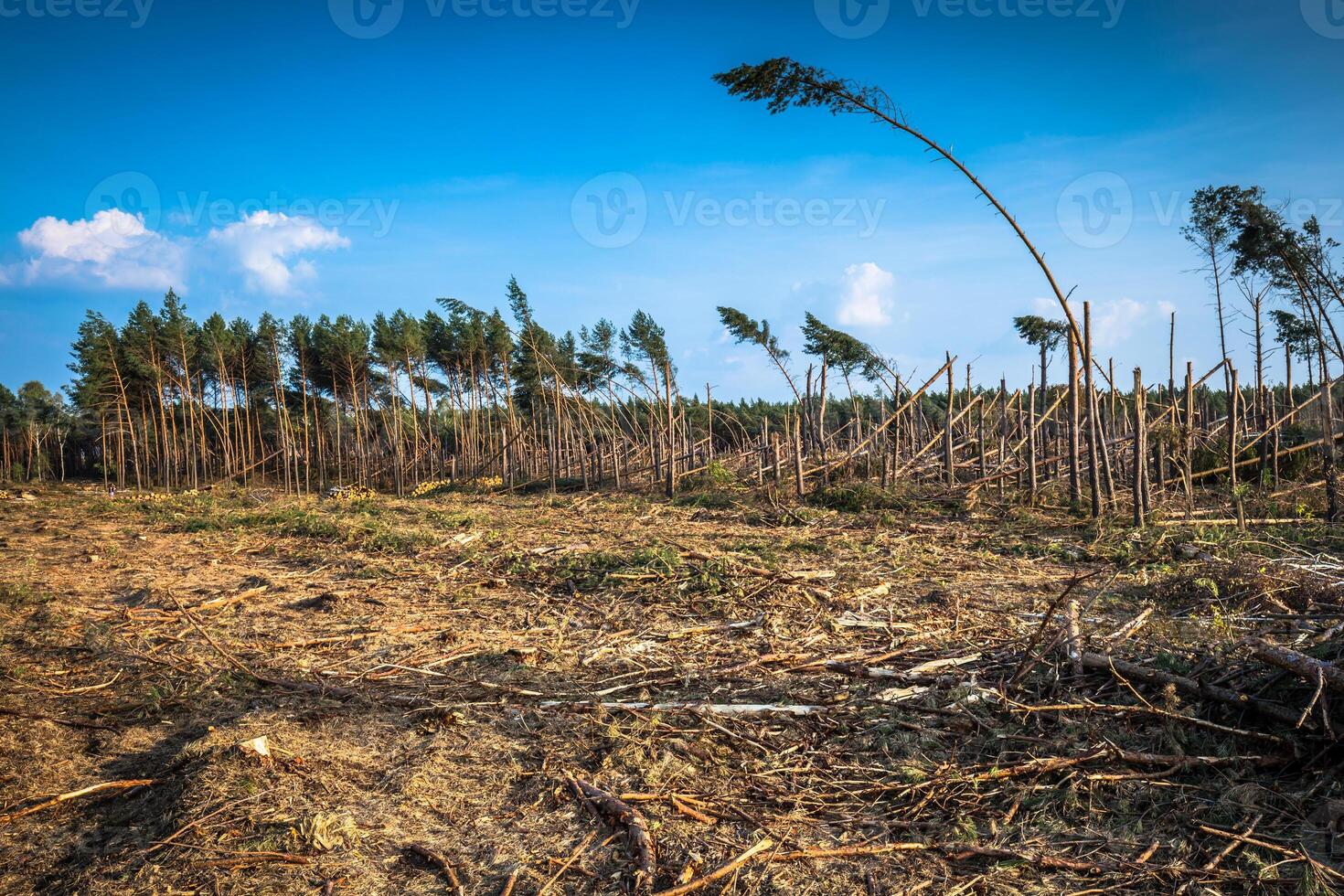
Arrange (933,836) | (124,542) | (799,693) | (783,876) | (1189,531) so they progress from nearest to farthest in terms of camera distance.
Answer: (783,876) → (933,836) → (799,693) → (1189,531) → (124,542)

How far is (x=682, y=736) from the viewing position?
12.6ft

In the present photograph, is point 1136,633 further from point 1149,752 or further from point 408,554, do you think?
point 408,554

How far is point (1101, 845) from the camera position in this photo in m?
2.83

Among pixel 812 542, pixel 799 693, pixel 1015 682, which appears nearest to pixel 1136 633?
pixel 1015 682

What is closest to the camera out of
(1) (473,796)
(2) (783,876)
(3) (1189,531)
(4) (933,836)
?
(2) (783,876)

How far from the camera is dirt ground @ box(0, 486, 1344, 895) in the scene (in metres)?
2.77

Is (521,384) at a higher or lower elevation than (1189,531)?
higher

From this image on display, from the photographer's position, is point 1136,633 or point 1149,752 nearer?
point 1149,752

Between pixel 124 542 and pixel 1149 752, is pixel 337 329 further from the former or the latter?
pixel 1149 752

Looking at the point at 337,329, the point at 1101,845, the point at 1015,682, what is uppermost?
the point at 337,329

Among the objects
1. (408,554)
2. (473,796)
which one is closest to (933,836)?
Result: (473,796)

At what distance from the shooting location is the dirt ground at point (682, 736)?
277 cm

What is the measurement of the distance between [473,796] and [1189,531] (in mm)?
9721

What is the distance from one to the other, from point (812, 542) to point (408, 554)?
5.42m
